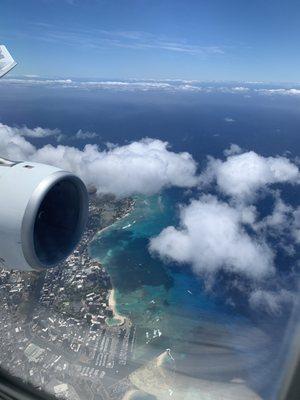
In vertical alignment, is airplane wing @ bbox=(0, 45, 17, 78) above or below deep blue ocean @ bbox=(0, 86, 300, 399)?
above

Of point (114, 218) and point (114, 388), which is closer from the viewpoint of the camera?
point (114, 388)

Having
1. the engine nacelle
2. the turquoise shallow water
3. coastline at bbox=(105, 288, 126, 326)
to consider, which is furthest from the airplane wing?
coastline at bbox=(105, 288, 126, 326)

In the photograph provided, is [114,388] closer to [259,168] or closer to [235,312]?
[235,312]

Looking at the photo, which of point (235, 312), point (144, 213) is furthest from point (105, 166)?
point (235, 312)

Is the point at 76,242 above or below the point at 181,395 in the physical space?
above

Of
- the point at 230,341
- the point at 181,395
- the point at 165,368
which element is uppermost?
the point at 181,395

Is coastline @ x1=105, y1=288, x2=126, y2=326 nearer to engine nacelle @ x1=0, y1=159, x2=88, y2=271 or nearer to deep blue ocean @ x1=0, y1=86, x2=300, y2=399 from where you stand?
deep blue ocean @ x1=0, y1=86, x2=300, y2=399
